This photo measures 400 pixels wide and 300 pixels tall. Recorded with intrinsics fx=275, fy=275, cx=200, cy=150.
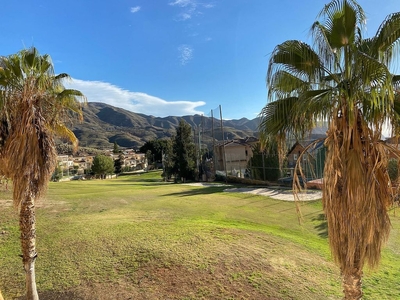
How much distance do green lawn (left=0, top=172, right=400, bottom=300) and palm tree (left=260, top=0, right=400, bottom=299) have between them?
6.61ft

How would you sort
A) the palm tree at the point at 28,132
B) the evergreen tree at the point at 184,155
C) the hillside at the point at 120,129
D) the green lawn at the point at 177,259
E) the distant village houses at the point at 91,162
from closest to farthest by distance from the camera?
the palm tree at the point at 28,132 → the green lawn at the point at 177,259 → the evergreen tree at the point at 184,155 → the distant village houses at the point at 91,162 → the hillside at the point at 120,129

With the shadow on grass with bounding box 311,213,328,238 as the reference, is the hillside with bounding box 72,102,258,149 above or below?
above

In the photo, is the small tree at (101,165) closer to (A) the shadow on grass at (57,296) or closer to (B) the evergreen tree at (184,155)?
(B) the evergreen tree at (184,155)

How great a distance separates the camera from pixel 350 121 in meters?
3.20

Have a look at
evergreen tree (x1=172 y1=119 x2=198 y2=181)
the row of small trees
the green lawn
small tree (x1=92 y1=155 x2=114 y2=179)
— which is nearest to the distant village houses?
small tree (x1=92 y1=155 x2=114 y2=179)

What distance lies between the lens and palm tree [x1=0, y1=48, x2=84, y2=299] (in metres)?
4.88

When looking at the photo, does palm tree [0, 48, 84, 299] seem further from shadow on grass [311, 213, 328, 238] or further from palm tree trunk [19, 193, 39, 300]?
shadow on grass [311, 213, 328, 238]

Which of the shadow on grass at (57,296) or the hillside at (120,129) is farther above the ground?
the hillside at (120,129)

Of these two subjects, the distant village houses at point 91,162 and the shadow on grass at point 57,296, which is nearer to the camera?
the shadow on grass at point 57,296

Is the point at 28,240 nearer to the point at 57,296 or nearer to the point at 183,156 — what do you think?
the point at 57,296

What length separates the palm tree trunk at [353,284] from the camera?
12.0 ft

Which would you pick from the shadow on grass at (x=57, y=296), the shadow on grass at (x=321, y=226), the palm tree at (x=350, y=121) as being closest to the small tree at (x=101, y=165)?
the shadow on grass at (x=321, y=226)

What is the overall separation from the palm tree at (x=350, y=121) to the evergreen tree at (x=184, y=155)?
27.8 metres

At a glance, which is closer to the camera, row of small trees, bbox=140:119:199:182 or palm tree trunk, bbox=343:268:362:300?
palm tree trunk, bbox=343:268:362:300
